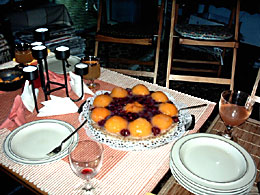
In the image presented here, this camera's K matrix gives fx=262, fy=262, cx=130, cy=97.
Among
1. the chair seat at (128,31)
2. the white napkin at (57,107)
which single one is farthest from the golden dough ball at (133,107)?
the chair seat at (128,31)

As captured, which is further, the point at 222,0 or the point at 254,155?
the point at 222,0

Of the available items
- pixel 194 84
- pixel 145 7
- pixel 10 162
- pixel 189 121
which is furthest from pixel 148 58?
pixel 10 162

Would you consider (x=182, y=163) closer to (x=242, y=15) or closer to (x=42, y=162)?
(x=42, y=162)

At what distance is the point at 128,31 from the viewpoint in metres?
2.09

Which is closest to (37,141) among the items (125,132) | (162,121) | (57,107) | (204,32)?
(57,107)

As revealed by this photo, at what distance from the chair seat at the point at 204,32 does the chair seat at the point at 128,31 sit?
247 mm

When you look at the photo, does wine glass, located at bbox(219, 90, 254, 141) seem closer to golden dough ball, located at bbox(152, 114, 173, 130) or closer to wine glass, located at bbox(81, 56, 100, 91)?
golden dough ball, located at bbox(152, 114, 173, 130)

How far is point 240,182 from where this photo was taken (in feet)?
2.25

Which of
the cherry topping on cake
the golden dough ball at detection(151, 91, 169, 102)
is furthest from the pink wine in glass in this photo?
the cherry topping on cake

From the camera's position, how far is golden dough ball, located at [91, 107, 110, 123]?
0.85m

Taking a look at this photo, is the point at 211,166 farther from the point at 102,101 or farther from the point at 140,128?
the point at 102,101

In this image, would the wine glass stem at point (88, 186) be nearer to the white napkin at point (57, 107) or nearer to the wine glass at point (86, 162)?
the wine glass at point (86, 162)

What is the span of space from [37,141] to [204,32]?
162 cm

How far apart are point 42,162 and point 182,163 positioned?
0.40m
